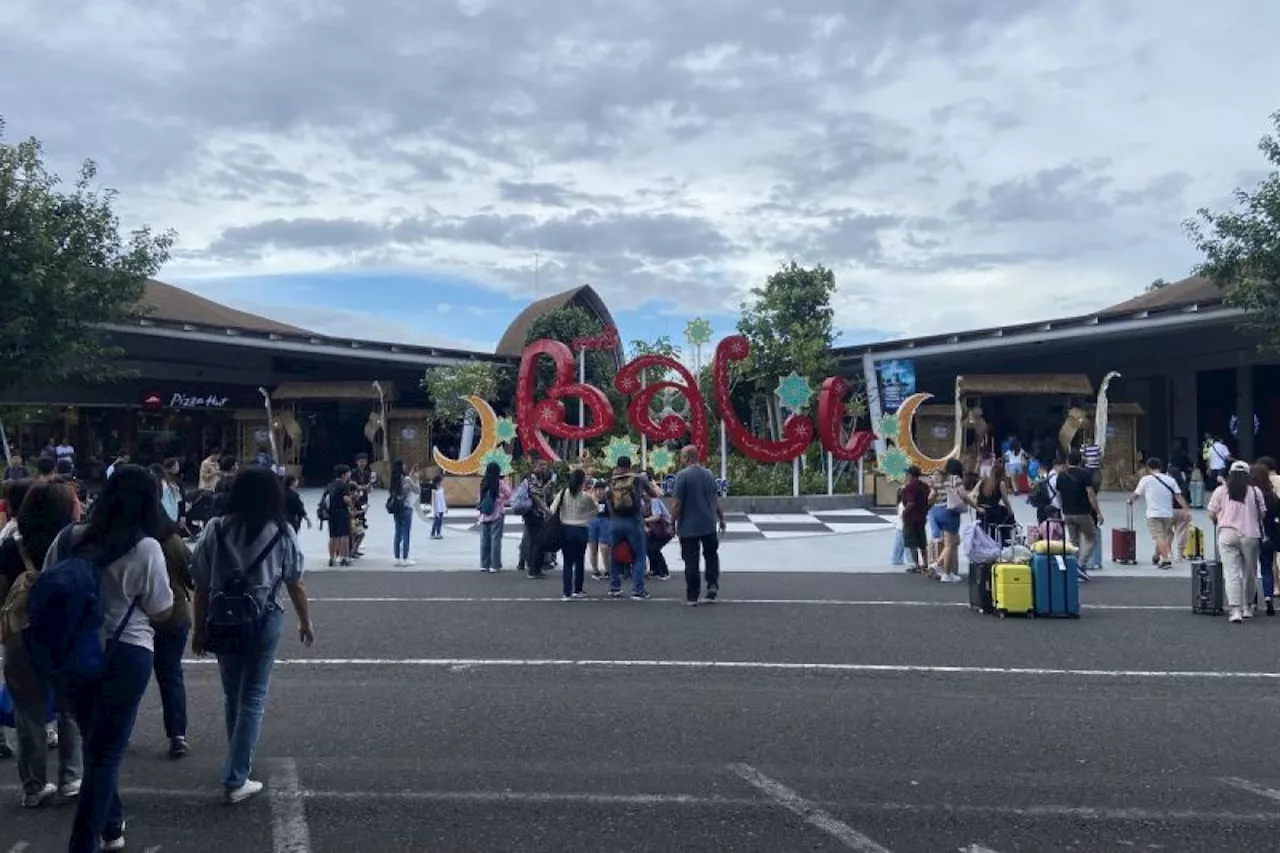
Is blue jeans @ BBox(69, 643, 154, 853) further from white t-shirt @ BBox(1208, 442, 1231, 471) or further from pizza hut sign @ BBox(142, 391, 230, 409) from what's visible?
pizza hut sign @ BBox(142, 391, 230, 409)

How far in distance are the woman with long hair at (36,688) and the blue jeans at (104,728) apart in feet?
2.26

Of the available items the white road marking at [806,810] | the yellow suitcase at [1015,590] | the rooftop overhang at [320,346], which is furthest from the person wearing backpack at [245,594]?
the rooftop overhang at [320,346]

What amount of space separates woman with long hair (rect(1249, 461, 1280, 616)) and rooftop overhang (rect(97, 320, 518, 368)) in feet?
75.5

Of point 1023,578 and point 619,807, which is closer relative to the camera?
point 619,807

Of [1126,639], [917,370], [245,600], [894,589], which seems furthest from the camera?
[917,370]

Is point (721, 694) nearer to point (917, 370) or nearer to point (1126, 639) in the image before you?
point (1126, 639)

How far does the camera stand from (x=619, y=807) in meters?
5.19

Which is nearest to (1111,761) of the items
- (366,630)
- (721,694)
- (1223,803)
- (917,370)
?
(1223,803)

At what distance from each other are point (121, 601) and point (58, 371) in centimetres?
1802

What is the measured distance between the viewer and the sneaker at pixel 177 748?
6.02 m

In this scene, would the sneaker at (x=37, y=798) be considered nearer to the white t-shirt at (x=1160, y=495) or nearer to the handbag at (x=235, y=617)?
the handbag at (x=235, y=617)

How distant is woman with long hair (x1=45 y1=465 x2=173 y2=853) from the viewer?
4309 millimetres

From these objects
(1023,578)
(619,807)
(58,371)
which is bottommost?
(619,807)

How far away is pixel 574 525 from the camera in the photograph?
12.1 metres
